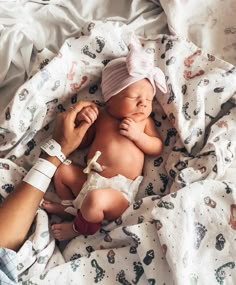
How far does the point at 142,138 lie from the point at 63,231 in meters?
0.30

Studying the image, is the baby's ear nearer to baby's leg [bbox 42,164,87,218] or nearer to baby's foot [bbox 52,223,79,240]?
baby's leg [bbox 42,164,87,218]

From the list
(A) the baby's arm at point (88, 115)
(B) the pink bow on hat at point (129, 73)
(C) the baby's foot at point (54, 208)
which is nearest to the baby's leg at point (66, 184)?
(C) the baby's foot at point (54, 208)

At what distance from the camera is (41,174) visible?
131 cm

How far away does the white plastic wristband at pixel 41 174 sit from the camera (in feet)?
4.26

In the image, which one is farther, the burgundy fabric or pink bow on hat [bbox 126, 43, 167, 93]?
pink bow on hat [bbox 126, 43, 167, 93]

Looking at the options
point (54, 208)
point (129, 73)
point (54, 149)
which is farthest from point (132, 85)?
point (54, 208)

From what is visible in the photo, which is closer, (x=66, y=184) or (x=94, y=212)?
(x=94, y=212)

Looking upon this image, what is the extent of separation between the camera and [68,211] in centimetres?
134

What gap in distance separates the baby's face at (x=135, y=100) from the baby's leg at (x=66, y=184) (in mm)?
192

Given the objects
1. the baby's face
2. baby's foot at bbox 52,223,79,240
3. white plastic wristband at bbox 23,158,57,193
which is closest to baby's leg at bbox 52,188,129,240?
baby's foot at bbox 52,223,79,240

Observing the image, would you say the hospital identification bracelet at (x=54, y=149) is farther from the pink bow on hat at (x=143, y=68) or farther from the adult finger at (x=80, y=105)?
the pink bow on hat at (x=143, y=68)

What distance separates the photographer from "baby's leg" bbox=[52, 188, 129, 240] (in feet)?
4.13

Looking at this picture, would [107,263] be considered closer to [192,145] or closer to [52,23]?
[192,145]

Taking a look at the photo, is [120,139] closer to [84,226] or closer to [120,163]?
[120,163]
